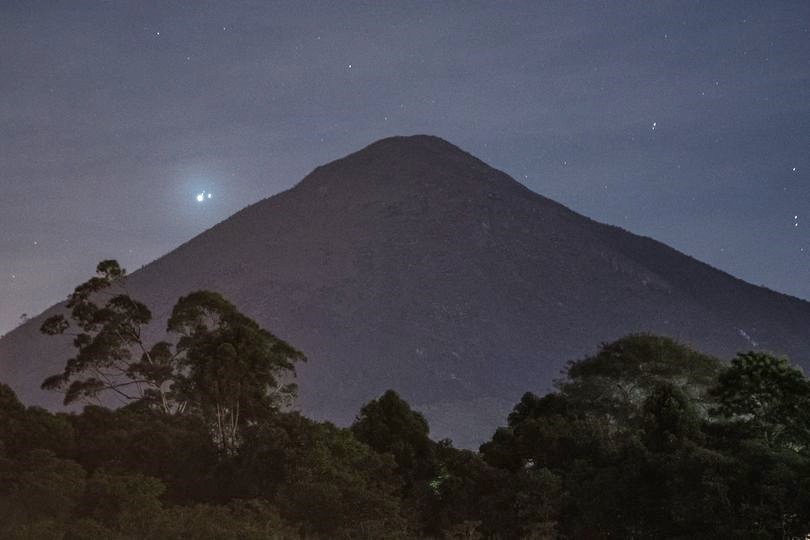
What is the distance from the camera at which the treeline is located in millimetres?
34625

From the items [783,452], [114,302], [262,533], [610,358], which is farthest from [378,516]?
[610,358]

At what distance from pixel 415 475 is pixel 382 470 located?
3.85 metres

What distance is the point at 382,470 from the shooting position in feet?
146

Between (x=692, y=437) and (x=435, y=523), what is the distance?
11.1m

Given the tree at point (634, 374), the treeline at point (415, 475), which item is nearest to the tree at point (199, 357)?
the treeline at point (415, 475)

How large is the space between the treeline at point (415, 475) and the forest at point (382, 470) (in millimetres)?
71

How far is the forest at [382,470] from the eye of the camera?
3478 cm

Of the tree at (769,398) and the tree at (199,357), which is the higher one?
the tree at (199,357)

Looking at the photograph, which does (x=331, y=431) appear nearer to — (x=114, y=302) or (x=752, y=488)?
(x=752, y=488)

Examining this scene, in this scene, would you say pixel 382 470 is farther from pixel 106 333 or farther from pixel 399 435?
pixel 106 333

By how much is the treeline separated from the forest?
7 centimetres

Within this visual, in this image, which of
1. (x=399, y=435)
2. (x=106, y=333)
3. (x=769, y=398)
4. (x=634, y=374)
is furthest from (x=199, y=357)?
(x=634, y=374)

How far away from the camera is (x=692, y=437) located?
40906mm

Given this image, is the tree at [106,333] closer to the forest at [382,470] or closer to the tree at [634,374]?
the forest at [382,470]
